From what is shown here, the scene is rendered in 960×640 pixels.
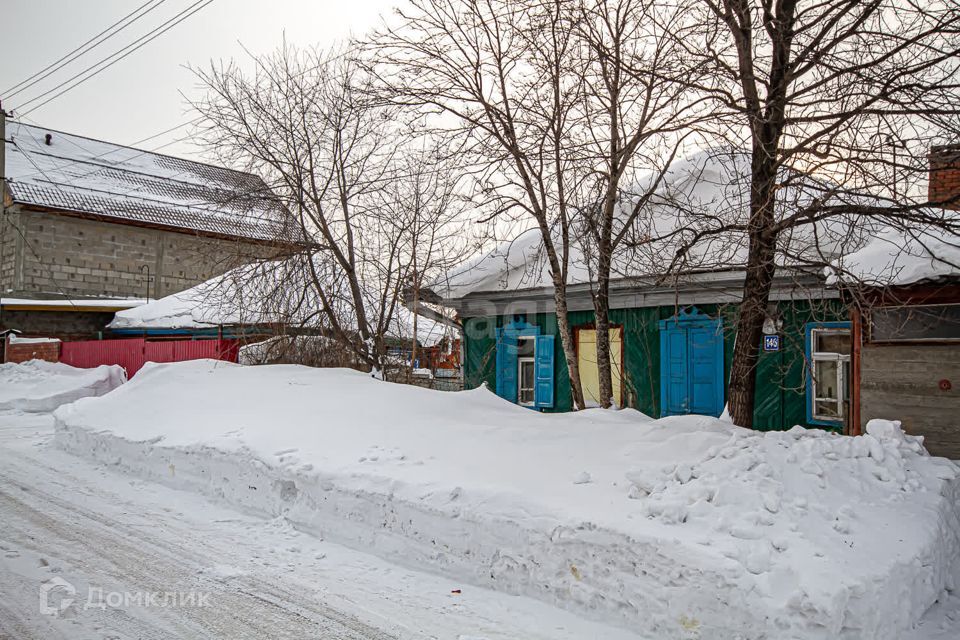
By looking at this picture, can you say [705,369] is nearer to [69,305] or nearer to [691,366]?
[691,366]

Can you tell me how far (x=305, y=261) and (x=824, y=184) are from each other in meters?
8.37

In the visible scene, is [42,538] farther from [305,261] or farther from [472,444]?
[305,261]

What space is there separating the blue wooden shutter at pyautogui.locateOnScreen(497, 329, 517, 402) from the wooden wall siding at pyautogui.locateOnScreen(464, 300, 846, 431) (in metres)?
0.16

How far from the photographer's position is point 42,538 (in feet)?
17.6

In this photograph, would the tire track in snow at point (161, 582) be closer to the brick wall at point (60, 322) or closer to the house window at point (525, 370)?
the house window at point (525, 370)

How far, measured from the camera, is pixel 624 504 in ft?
15.2

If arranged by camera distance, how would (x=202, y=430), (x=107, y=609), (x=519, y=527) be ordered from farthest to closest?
1. (x=202, y=430)
2. (x=519, y=527)
3. (x=107, y=609)

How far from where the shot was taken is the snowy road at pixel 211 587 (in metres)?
3.89

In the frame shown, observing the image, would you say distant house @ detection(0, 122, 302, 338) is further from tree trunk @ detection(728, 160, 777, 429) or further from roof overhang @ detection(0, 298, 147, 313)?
tree trunk @ detection(728, 160, 777, 429)

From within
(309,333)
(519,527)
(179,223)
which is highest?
(179,223)

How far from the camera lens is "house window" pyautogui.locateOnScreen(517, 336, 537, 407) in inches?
493

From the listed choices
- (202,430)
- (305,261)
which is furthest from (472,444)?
(305,261)

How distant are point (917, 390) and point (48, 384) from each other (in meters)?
19.7

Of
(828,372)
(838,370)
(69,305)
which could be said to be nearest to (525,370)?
(828,372)
